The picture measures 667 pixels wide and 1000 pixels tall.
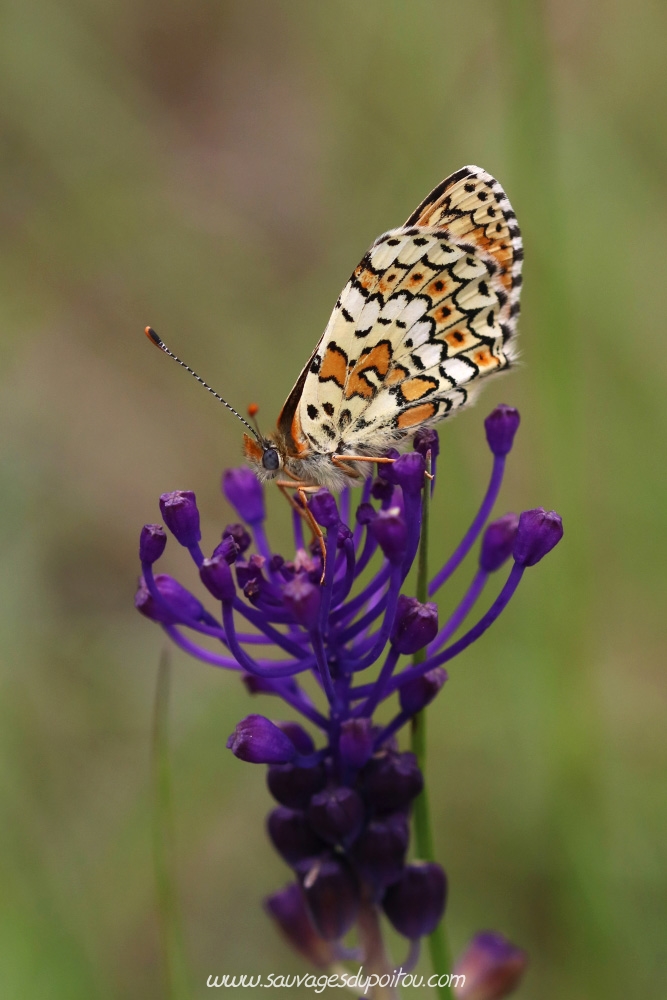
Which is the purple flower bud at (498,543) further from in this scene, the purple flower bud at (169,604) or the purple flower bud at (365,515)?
the purple flower bud at (169,604)

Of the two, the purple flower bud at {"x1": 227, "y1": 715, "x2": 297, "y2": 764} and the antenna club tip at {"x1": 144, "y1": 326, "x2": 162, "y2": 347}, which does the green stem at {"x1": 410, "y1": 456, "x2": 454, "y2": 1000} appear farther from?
the antenna club tip at {"x1": 144, "y1": 326, "x2": 162, "y2": 347}

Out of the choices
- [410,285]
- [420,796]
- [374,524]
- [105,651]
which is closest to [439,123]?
[410,285]

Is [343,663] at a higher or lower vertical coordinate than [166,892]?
higher

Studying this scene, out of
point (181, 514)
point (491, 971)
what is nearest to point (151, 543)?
point (181, 514)

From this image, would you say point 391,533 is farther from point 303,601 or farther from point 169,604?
point 169,604

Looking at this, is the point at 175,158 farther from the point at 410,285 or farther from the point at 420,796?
the point at 420,796
